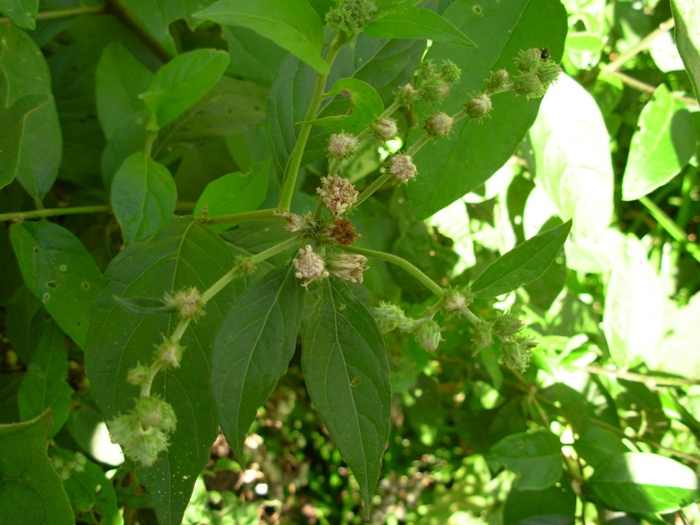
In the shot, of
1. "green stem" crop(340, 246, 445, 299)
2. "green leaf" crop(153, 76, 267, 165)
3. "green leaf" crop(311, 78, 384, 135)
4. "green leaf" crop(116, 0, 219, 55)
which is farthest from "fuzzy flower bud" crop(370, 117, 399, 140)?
"green leaf" crop(116, 0, 219, 55)

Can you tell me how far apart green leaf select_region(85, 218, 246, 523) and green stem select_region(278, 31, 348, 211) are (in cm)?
12

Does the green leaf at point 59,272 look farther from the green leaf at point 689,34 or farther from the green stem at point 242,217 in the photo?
the green leaf at point 689,34

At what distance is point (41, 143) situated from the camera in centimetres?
94

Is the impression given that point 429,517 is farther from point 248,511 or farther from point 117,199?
point 117,199

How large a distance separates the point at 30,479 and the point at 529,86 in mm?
797

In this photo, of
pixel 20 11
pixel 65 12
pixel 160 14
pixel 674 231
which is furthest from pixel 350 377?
pixel 674 231

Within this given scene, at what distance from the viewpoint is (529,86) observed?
0.70 m

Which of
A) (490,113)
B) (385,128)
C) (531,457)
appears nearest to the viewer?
(385,128)

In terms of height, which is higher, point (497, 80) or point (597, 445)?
point (497, 80)

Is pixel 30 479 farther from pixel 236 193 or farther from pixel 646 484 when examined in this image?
pixel 646 484

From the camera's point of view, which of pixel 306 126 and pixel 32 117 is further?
pixel 32 117

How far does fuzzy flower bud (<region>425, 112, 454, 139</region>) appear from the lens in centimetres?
67

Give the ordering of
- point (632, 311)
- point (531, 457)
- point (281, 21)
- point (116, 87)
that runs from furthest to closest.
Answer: point (632, 311), point (531, 457), point (116, 87), point (281, 21)

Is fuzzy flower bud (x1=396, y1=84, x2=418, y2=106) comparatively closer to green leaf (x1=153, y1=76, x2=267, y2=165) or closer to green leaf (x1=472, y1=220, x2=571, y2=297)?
green leaf (x1=472, y1=220, x2=571, y2=297)
